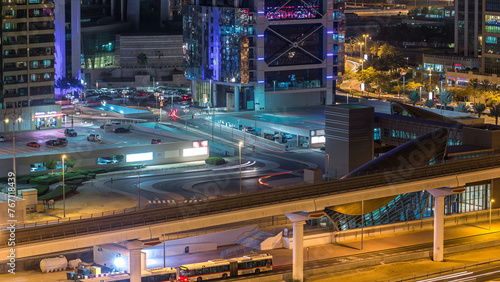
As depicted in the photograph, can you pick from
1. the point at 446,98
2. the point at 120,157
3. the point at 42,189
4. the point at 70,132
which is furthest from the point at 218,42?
the point at 42,189

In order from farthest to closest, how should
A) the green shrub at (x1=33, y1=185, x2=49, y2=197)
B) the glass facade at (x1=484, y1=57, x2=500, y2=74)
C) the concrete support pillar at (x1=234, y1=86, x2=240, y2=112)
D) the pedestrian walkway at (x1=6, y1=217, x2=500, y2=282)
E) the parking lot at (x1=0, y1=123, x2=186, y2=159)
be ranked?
the glass facade at (x1=484, y1=57, x2=500, y2=74), the concrete support pillar at (x1=234, y1=86, x2=240, y2=112), the parking lot at (x1=0, y1=123, x2=186, y2=159), the green shrub at (x1=33, y1=185, x2=49, y2=197), the pedestrian walkway at (x1=6, y1=217, x2=500, y2=282)

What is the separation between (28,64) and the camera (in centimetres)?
14538

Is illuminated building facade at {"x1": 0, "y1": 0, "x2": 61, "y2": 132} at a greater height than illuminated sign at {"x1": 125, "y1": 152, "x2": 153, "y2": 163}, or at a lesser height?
greater

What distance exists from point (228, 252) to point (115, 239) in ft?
55.3

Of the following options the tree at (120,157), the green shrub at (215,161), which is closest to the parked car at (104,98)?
the tree at (120,157)

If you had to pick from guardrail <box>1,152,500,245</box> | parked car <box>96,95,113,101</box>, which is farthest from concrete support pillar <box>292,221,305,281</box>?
parked car <box>96,95,113,101</box>

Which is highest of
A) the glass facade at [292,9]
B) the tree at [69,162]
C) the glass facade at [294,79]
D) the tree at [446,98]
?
the glass facade at [292,9]

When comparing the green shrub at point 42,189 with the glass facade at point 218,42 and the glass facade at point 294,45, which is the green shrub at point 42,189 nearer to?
the glass facade at point 218,42

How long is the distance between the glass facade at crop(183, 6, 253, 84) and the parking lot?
2951 cm

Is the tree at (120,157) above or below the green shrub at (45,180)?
above

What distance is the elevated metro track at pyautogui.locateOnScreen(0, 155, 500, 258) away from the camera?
205ft

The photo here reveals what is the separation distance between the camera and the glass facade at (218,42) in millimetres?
159000

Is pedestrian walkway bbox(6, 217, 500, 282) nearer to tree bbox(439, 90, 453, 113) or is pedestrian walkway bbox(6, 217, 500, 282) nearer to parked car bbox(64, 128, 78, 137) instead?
parked car bbox(64, 128, 78, 137)

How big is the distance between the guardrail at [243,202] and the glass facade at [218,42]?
3055 inches
